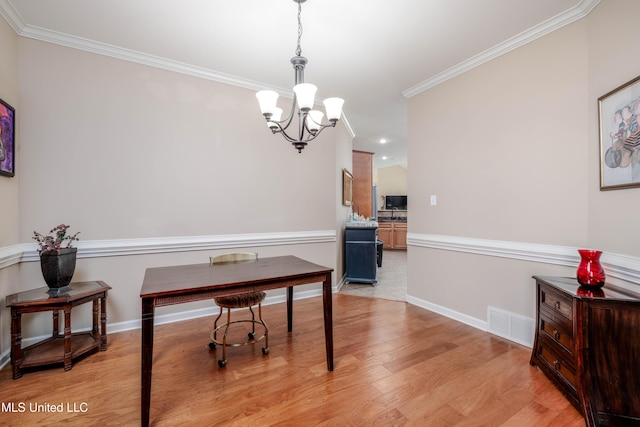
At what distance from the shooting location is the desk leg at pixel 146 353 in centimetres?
140

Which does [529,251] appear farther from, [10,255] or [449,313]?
[10,255]

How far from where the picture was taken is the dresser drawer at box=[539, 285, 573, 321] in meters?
1.62

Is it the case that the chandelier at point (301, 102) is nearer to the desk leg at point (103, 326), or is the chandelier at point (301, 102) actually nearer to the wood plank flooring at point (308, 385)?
the wood plank flooring at point (308, 385)

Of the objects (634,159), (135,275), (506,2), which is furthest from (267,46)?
(634,159)

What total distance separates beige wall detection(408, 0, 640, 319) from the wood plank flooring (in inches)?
24.6

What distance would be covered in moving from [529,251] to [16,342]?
12.5ft

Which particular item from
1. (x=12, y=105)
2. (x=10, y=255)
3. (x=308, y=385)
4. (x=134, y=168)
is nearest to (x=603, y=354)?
(x=308, y=385)

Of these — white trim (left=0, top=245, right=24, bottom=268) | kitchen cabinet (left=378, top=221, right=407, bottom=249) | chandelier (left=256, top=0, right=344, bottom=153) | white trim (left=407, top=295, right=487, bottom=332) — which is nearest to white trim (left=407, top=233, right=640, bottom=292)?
white trim (left=407, top=295, right=487, bottom=332)

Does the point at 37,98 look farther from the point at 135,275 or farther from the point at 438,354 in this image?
the point at 438,354

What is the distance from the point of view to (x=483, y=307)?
2645 millimetres

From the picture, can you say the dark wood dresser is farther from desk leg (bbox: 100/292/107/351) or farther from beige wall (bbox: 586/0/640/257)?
desk leg (bbox: 100/292/107/351)

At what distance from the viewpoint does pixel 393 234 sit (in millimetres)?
8031

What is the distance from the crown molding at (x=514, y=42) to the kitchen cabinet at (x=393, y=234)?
5.14 m

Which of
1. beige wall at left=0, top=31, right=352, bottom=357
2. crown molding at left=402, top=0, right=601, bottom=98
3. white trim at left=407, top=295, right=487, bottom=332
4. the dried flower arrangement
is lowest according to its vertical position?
white trim at left=407, top=295, right=487, bottom=332
